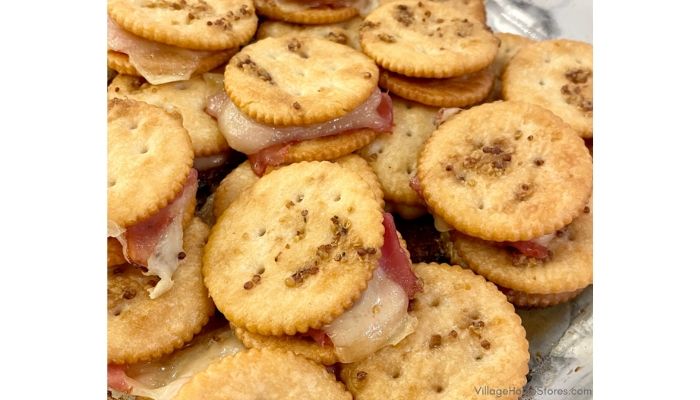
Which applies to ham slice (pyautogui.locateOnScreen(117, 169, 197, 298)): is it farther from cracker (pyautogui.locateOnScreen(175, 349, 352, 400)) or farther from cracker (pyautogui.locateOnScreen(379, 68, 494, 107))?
cracker (pyautogui.locateOnScreen(379, 68, 494, 107))

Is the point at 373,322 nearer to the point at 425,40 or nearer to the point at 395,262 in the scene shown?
the point at 395,262

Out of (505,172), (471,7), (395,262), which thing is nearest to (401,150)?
(505,172)

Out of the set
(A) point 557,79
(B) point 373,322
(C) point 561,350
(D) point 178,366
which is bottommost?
(C) point 561,350

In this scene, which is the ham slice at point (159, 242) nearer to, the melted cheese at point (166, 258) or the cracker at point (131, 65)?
the melted cheese at point (166, 258)

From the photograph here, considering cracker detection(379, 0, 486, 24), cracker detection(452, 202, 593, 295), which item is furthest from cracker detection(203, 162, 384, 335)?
cracker detection(379, 0, 486, 24)

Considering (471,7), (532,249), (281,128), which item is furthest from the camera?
(471,7)
